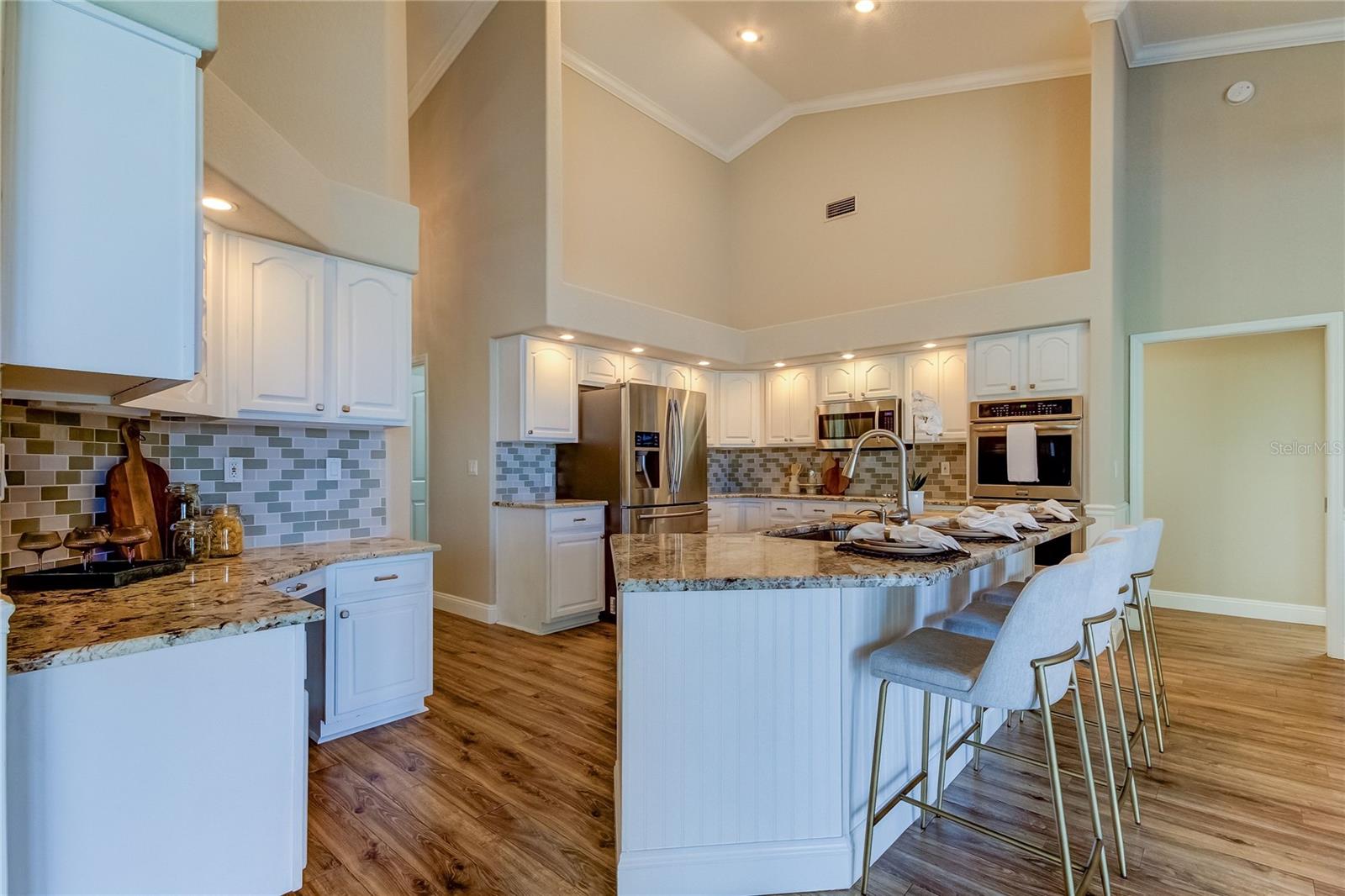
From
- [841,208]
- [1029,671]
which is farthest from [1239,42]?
[1029,671]

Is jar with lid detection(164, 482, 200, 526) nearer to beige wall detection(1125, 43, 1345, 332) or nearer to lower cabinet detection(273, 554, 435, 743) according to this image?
lower cabinet detection(273, 554, 435, 743)

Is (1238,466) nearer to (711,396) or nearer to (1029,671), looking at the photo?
(711,396)

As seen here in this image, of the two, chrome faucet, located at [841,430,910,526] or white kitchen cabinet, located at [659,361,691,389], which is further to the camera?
white kitchen cabinet, located at [659,361,691,389]

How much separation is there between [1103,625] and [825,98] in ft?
17.1

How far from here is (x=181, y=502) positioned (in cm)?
240

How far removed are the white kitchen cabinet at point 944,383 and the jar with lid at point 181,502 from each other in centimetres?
441

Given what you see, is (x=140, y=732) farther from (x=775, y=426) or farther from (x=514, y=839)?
(x=775, y=426)

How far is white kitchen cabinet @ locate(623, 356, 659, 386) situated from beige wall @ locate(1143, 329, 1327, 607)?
3991 mm

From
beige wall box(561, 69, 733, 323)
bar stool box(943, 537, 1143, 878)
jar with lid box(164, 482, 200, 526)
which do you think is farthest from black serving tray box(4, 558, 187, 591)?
beige wall box(561, 69, 733, 323)

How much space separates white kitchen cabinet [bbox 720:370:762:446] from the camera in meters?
6.04

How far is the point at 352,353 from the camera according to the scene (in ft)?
9.57

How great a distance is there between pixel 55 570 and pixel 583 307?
10.4ft

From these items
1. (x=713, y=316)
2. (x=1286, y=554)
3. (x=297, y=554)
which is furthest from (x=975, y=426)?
(x=297, y=554)

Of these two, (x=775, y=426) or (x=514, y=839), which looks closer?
(x=514, y=839)
